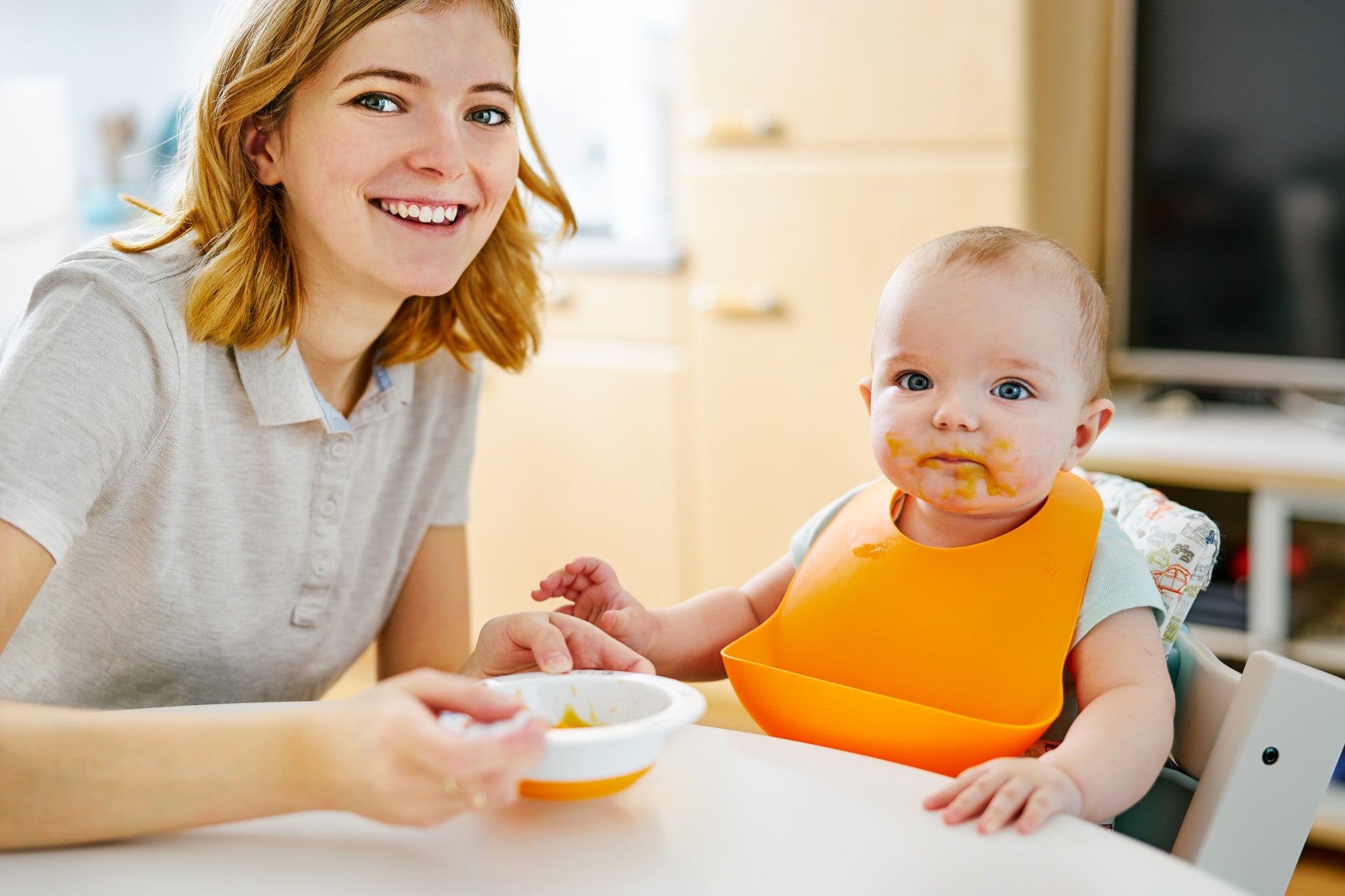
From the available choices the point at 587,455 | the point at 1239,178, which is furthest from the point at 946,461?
the point at 587,455

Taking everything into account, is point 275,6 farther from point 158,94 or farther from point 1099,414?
point 158,94

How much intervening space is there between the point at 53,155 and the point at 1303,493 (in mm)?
2957

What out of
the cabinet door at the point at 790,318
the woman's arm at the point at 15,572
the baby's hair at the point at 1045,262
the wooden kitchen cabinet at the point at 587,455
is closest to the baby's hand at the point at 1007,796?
the baby's hair at the point at 1045,262

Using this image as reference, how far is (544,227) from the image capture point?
2.49 meters

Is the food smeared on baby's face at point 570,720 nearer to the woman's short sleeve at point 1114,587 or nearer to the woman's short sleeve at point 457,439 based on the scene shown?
the woman's short sleeve at point 1114,587

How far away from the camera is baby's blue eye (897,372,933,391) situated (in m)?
0.95

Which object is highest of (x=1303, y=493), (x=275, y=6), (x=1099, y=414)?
(x=275, y=6)

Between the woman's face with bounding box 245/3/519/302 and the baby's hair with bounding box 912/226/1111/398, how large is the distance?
1.32 ft

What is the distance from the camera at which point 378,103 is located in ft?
3.44

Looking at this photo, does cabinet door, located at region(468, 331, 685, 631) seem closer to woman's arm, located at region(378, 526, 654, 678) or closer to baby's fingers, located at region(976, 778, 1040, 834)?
woman's arm, located at region(378, 526, 654, 678)

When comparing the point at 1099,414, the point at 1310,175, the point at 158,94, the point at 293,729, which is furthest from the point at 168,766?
the point at 158,94

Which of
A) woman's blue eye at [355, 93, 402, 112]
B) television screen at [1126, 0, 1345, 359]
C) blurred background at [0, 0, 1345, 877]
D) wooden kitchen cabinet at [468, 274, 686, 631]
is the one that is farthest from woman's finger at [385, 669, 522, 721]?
television screen at [1126, 0, 1345, 359]

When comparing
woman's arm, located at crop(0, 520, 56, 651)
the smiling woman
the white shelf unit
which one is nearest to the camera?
woman's arm, located at crop(0, 520, 56, 651)

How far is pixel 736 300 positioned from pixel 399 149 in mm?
1430
